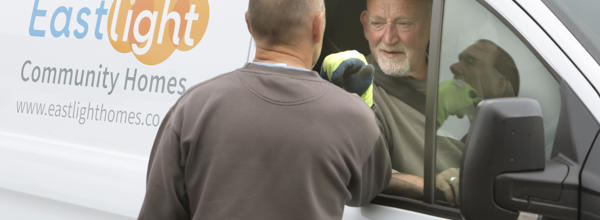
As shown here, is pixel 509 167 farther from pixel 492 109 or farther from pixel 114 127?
pixel 114 127

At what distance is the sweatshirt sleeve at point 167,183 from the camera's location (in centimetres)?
202

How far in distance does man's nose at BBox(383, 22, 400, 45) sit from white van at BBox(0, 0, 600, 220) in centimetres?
10

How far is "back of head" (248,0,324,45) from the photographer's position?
202cm

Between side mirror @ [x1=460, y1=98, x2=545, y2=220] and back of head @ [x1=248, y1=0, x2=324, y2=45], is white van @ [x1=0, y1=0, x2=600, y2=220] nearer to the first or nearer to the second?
side mirror @ [x1=460, y1=98, x2=545, y2=220]

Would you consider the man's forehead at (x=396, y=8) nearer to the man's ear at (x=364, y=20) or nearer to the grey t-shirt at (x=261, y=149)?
the man's ear at (x=364, y=20)

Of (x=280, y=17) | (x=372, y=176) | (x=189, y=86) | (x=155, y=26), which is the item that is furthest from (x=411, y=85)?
(x=155, y=26)

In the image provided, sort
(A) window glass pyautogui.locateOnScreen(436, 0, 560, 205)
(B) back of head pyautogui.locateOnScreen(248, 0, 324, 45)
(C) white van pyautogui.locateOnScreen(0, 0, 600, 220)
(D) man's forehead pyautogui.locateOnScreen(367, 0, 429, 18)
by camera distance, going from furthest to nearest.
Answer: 1. (D) man's forehead pyautogui.locateOnScreen(367, 0, 429, 18)
2. (A) window glass pyautogui.locateOnScreen(436, 0, 560, 205)
3. (B) back of head pyautogui.locateOnScreen(248, 0, 324, 45)
4. (C) white van pyautogui.locateOnScreen(0, 0, 600, 220)

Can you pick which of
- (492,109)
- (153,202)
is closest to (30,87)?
(153,202)

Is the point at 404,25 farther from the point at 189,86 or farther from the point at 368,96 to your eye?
the point at 189,86

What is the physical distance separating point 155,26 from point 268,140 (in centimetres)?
131

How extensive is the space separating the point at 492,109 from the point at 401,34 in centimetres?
85

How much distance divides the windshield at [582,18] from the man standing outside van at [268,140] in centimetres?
59

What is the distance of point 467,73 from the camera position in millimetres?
2389

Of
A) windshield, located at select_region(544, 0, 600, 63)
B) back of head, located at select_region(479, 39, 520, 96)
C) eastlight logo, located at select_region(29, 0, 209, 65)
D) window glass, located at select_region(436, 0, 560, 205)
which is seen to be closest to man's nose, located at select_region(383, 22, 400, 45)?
window glass, located at select_region(436, 0, 560, 205)
